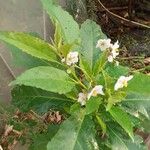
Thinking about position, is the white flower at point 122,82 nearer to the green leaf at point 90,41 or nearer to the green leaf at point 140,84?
the green leaf at point 140,84

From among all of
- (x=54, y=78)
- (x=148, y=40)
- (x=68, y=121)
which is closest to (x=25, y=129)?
(x=68, y=121)

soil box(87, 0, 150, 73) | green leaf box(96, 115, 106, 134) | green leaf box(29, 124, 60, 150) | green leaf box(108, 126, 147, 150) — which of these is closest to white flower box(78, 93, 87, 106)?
green leaf box(96, 115, 106, 134)

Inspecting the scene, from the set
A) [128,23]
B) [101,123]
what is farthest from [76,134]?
[128,23]

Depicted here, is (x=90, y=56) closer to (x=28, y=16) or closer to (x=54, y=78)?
(x=54, y=78)

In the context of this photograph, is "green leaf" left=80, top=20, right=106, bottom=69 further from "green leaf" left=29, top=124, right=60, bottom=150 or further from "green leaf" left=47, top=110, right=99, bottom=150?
"green leaf" left=29, top=124, right=60, bottom=150

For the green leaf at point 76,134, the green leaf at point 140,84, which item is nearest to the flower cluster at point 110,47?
the green leaf at point 140,84

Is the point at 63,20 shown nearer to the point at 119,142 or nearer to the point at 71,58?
the point at 71,58
